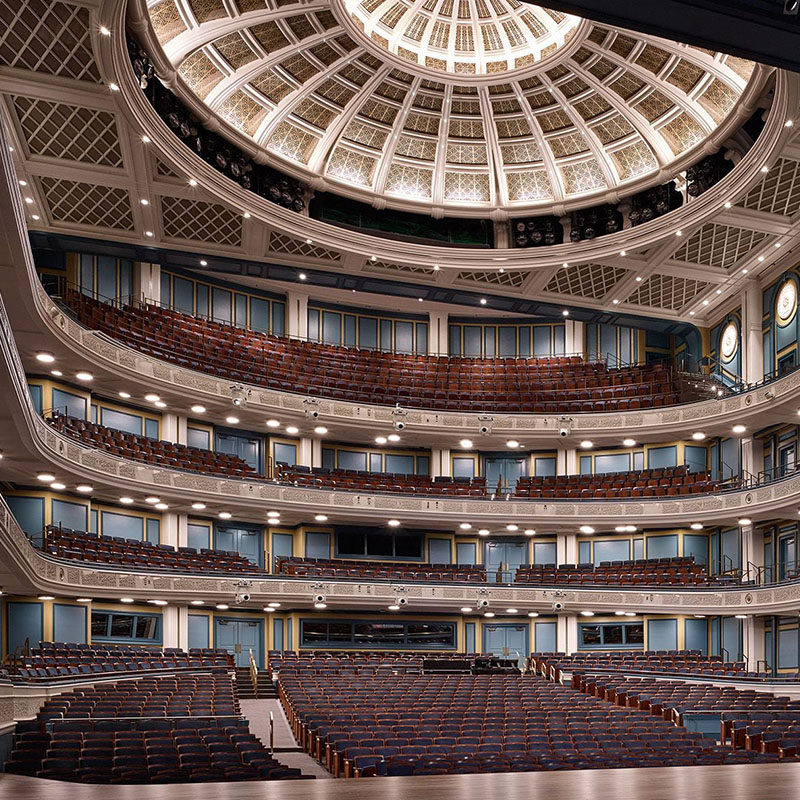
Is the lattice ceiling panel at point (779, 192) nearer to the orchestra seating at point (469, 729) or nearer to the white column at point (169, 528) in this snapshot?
the orchestra seating at point (469, 729)

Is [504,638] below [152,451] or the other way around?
below

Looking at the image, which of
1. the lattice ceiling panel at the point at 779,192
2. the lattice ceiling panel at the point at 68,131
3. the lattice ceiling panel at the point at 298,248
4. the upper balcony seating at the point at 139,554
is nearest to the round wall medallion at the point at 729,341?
the lattice ceiling panel at the point at 779,192

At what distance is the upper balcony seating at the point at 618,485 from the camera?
99.9 ft

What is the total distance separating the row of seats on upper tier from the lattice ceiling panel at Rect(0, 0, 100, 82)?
20.1 meters

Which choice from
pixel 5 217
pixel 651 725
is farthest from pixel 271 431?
pixel 651 725

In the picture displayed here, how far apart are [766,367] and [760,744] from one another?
18766 mm

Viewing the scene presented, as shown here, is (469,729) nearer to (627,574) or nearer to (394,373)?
(627,574)

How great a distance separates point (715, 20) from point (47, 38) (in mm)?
19469

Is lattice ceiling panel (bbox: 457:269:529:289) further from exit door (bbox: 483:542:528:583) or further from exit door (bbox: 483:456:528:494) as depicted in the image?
exit door (bbox: 483:542:528:583)

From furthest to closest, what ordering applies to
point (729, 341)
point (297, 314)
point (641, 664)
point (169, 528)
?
1. point (297, 314)
2. point (729, 341)
3. point (169, 528)
4. point (641, 664)

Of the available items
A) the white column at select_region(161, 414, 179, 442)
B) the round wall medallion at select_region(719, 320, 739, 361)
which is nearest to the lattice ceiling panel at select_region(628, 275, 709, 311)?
the round wall medallion at select_region(719, 320, 739, 361)

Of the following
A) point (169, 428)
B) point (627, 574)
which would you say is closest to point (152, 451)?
point (169, 428)

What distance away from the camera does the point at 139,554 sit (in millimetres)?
26453

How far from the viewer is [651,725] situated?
48.5 feet
